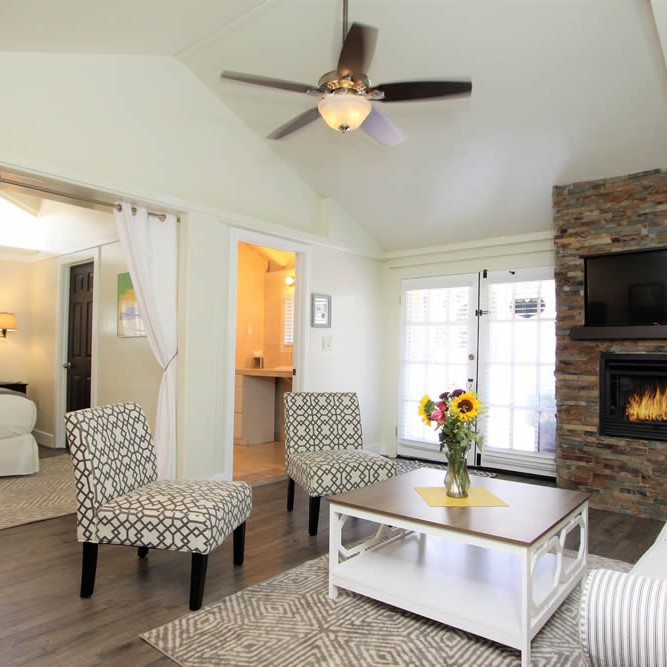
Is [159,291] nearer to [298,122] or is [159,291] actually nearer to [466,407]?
[298,122]

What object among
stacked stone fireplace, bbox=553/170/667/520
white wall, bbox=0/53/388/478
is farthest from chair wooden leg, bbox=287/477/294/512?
stacked stone fireplace, bbox=553/170/667/520

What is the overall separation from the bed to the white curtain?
154cm

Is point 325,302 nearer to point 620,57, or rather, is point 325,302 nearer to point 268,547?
point 268,547

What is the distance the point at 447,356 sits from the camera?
553cm

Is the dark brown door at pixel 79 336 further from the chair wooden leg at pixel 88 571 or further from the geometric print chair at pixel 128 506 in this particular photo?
the chair wooden leg at pixel 88 571

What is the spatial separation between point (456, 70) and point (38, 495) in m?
4.31

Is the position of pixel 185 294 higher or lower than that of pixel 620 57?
lower

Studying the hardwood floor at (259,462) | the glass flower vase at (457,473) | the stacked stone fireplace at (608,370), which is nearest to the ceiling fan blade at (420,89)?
the glass flower vase at (457,473)

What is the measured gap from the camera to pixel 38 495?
4090mm

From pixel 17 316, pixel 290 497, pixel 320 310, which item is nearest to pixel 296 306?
pixel 320 310

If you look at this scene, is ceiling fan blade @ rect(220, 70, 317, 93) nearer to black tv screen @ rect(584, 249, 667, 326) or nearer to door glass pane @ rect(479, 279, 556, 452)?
black tv screen @ rect(584, 249, 667, 326)

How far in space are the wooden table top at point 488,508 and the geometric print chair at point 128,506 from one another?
566mm

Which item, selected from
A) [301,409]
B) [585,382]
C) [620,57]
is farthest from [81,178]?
[585,382]

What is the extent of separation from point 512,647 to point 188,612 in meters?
1.34
